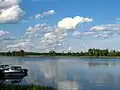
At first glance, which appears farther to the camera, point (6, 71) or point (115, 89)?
point (6, 71)

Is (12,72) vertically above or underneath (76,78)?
above

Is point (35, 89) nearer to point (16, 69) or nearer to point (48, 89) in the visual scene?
point (48, 89)

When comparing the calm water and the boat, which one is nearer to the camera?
the calm water

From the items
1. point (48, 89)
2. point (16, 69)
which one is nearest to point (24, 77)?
point (16, 69)

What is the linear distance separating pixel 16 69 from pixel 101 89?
1962 cm

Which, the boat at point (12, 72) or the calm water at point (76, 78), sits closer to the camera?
the calm water at point (76, 78)

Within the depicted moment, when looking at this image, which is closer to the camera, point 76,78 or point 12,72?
point 12,72

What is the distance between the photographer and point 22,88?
28.7 metres

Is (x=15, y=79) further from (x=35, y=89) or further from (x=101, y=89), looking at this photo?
(x=35, y=89)

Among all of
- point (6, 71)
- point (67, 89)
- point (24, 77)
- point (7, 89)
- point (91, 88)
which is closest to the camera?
point (7, 89)

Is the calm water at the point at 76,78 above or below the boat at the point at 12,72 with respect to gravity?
below

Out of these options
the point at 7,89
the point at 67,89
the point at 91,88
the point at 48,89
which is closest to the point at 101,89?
the point at 91,88

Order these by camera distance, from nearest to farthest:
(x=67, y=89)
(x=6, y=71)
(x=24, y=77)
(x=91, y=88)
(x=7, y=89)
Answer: (x=7, y=89) < (x=67, y=89) < (x=91, y=88) < (x=6, y=71) < (x=24, y=77)

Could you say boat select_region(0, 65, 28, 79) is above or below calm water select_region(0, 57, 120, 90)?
above
